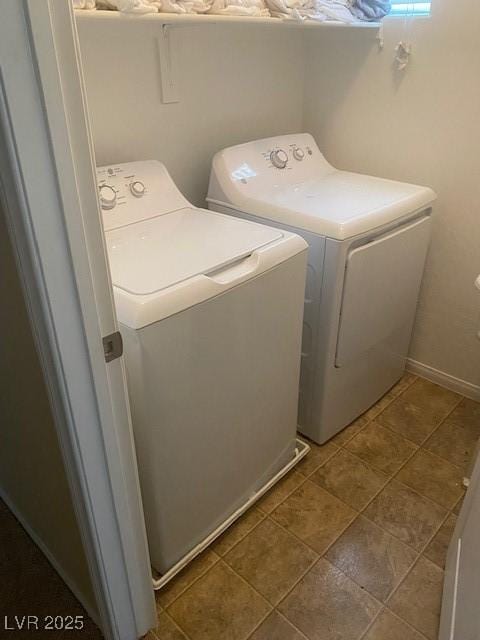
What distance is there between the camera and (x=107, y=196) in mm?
1542

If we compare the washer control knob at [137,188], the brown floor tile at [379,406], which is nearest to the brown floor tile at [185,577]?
the brown floor tile at [379,406]

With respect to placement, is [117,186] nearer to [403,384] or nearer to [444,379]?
[403,384]

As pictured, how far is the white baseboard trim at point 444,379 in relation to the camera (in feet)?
7.25

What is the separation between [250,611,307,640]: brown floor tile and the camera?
1.34 meters

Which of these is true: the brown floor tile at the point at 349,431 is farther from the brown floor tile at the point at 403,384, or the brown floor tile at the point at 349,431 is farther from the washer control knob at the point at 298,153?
the washer control knob at the point at 298,153

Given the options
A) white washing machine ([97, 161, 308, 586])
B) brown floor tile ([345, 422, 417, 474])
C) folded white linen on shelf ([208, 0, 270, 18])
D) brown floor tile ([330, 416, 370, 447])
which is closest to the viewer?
white washing machine ([97, 161, 308, 586])

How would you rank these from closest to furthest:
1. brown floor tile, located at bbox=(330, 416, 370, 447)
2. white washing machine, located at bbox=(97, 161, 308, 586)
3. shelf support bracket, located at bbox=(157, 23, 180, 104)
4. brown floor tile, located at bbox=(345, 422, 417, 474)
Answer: white washing machine, located at bbox=(97, 161, 308, 586) < shelf support bracket, located at bbox=(157, 23, 180, 104) < brown floor tile, located at bbox=(345, 422, 417, 474) < brown floor tile, located at bbox=(330, 416, 370, 447)

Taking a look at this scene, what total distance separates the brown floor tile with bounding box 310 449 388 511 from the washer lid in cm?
94

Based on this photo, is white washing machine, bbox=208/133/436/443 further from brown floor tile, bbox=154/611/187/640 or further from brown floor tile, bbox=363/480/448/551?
brown floor tile, bbox=154/611/187/640

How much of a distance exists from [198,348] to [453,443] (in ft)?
4.25

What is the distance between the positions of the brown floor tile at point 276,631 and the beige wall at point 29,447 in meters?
0.46

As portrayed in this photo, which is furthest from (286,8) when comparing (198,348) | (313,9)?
(198,348)

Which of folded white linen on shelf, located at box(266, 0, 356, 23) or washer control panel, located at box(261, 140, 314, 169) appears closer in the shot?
folded white linen on shelf, located at box(266, 0, 356, 23)

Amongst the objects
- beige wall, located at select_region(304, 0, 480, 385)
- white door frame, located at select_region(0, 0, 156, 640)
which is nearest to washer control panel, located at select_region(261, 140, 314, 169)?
beige wall, located at select_region(304, 0, 480, 385)
